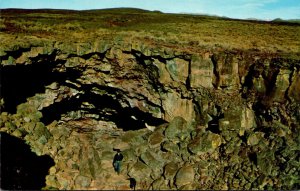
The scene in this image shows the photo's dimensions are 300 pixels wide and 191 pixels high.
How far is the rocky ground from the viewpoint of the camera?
30578mm

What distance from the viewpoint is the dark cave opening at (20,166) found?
94.8 ft

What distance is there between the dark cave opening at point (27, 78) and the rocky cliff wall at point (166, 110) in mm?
94

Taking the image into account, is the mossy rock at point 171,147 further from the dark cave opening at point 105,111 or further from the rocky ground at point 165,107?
the dark cave opening at point 105,111

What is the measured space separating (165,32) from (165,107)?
8.91m

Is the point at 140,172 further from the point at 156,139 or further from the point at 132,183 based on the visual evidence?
the point at 156,139

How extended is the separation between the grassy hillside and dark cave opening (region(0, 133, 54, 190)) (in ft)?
34.2

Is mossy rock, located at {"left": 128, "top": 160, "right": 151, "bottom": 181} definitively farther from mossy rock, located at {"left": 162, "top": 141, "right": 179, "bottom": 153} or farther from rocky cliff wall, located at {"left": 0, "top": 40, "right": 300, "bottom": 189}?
mossy rock, located at {"left": 162, "top": 141, "right": 179, "bottom": 153}

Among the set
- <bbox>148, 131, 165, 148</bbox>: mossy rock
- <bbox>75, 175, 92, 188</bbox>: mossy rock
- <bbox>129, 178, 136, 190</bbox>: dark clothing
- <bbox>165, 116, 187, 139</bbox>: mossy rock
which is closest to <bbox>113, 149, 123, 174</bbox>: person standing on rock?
<bbox>129, 178, 136, 190</bbox>: dark clothing

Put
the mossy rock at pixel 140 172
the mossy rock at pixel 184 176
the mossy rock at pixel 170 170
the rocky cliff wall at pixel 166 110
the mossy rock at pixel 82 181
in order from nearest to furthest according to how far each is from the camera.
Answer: the rocky cliff wall at pixel 166 110 → the mossy rock at pixel 184 176 → the mossy rock at pixel 170 170 → the mossy rock at pixel 82 181 → the mossy rock at pixel 140 172

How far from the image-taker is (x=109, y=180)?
33219 millimetres

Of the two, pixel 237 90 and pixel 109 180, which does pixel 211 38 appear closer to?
pixel 237 90

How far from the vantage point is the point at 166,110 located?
35.5 m

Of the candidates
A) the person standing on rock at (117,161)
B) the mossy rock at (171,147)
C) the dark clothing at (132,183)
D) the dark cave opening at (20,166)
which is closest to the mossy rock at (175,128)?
the mossy rock at (171,147)

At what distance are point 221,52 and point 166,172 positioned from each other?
39.8 feet
